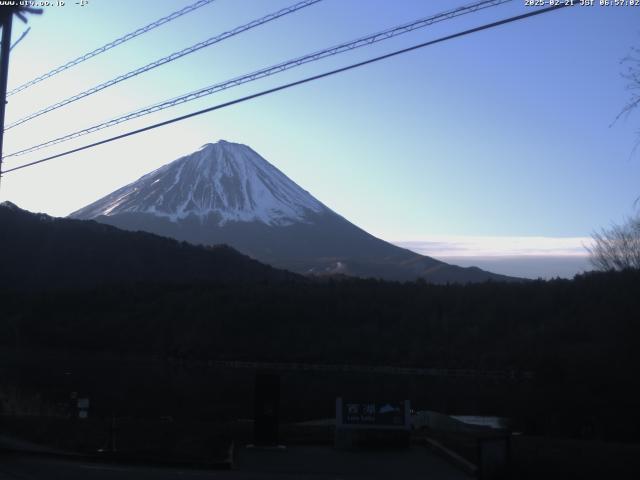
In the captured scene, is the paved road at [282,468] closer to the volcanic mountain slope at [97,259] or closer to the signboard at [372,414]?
the signboard at [372,414]

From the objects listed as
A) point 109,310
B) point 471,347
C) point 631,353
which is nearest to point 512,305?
point 471,347

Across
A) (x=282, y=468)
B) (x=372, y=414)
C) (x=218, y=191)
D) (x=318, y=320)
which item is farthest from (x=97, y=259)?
(x=282, y=468)

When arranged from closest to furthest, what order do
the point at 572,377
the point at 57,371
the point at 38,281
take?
1. the point at 572,377
2. the point at 57,371
3. the point at 38,281

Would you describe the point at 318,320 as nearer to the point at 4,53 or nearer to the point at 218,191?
the point at 4,53

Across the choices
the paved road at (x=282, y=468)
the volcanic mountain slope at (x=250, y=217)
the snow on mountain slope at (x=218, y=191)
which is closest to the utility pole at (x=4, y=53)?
the paved road at (x=282, y=468)

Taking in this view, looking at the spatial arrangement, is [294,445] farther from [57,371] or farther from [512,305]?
[512,305]

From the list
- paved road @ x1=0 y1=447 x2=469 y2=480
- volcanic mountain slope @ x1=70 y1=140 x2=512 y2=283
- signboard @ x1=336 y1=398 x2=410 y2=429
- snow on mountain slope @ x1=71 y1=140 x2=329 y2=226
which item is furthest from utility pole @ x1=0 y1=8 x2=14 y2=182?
snow on mountain slope @ x1=71 y1=140 x2=329 y2=226
